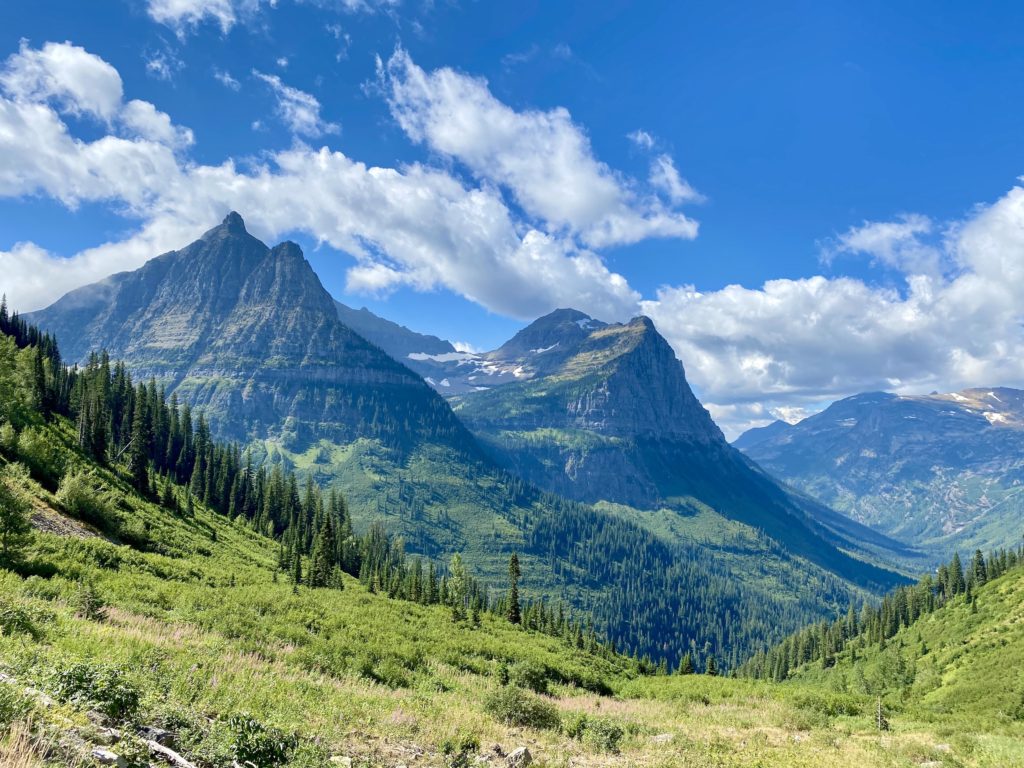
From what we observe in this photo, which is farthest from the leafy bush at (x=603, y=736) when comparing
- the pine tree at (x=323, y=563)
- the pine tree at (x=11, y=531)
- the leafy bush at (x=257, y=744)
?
the pine tree at (x=323, y=563)

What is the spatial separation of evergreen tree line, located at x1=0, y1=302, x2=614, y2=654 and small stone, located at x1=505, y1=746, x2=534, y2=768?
230 feet

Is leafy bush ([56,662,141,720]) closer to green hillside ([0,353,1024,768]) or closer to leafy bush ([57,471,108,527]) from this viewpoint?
green hillside ([0,353,1024,768])

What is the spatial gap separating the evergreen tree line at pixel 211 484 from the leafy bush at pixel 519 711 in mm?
63673

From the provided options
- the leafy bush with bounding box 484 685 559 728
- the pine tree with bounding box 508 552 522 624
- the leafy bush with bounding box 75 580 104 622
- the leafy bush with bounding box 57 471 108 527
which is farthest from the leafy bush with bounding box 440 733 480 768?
the pine tree with bounding box 508 552 522 624

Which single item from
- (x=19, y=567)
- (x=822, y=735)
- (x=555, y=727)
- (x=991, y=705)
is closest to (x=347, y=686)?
(x=555, y=727)

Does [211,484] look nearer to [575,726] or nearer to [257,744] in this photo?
[575,726]

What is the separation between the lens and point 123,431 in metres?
121

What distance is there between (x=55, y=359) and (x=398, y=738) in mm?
182309

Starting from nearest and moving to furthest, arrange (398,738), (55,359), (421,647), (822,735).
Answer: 1. (398,738)
2. (822,735)
3. (421,647)
4. (55,359)

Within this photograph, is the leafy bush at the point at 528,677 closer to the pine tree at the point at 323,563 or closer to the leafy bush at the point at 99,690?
the leafy bush at the point at 99,690

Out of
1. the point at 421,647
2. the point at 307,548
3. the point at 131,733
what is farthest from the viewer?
the point at 307,548

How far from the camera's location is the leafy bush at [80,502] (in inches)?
1890

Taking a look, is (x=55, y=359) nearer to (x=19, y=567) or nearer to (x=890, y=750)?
(x=19, y=567)

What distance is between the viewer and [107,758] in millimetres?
7551
